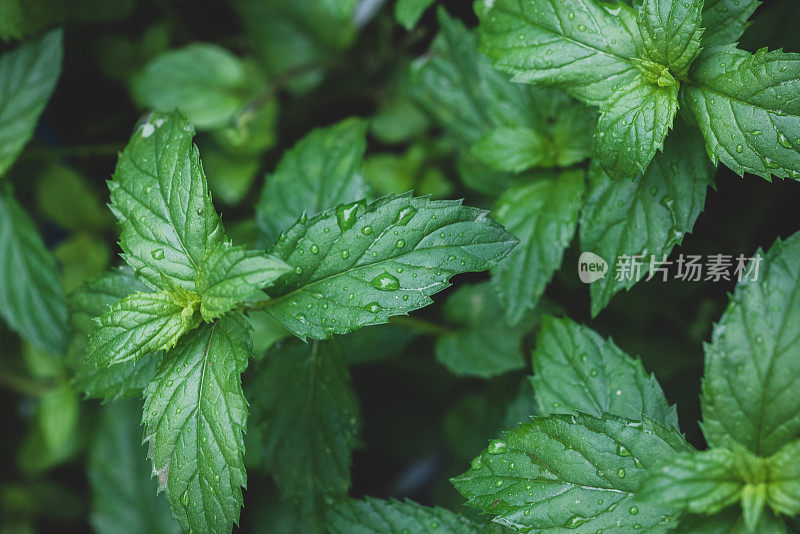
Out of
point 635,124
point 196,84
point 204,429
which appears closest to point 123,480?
point 204,429

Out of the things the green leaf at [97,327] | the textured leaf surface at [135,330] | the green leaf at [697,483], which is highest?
the green leaf at [697,483]

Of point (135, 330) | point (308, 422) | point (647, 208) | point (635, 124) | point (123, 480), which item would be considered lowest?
point (123, 480)

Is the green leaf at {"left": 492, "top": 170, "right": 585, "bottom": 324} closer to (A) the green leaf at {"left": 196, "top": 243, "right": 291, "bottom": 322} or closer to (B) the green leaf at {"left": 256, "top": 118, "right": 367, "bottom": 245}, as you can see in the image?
(B) the green leaf at {"left": 256, "top": 118, "right": 367, "bottom": 245}

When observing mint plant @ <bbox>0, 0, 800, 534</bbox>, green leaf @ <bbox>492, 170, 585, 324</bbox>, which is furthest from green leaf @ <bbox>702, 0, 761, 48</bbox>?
green leaf @ <bbox>492, 170, 585, 324</bbox>

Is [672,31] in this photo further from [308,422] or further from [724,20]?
[308,422]

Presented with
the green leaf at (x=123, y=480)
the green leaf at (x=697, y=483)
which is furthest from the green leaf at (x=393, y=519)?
the green leaf at (x=123, y=480)

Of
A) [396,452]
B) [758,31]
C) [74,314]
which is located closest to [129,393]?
[74,314]

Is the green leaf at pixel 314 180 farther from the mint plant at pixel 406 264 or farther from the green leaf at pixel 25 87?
the green leaf at pixel 25 87
